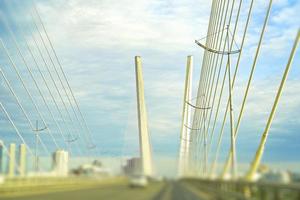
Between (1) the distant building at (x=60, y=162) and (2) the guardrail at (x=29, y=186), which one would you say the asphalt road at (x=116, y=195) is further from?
(1) the distant building at (x=60, y=162)

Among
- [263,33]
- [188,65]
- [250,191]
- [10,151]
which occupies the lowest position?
[250,191]

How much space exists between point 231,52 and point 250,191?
24591mm

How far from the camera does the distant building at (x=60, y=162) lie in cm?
7501

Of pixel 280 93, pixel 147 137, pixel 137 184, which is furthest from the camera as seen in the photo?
pixel 147 137

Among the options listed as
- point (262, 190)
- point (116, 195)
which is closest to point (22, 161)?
point (116, 195)

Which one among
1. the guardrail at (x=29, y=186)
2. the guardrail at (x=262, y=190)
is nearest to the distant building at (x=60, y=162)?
the guardrail at (x=29, y=186)

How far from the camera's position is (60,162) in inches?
3223

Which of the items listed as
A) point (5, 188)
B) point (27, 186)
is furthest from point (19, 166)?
point (5, 188)

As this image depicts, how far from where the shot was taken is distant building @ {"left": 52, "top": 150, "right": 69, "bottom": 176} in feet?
246

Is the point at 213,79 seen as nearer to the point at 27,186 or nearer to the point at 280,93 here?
the point at 27,186

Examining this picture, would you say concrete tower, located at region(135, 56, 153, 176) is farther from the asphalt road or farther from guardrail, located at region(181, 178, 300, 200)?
guardrail, located at region(181, 178, 300, 200)

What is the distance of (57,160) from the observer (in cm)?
7812

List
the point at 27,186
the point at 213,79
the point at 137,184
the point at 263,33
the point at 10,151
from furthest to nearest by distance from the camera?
the point at 137,184, the point at 213,79, the point at 10,151, the point at 27,186, the point at 263,33

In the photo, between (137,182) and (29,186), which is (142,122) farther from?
(29,186)
